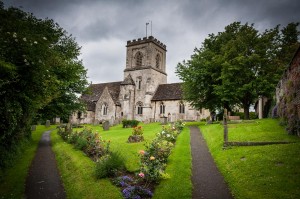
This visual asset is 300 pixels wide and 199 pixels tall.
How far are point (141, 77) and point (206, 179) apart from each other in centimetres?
4437

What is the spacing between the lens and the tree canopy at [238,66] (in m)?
27.4

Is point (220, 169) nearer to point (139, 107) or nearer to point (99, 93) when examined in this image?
point (139, 107)

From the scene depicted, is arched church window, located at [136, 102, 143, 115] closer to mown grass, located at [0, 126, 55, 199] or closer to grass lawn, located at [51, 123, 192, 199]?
grass lawn, located at [51, 123, 192, 199]

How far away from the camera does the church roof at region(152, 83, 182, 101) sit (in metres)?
51.0

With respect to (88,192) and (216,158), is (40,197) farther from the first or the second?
(216,158)

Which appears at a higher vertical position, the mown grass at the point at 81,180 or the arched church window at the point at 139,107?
the arched church window at the point at 139,107

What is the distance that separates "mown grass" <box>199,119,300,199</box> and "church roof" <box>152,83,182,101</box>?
111ft

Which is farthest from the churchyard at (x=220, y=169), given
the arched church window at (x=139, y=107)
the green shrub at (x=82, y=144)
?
the arched church window at (x=139, y=107)

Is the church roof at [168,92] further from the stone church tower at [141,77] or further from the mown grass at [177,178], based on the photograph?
the mown grass at [177,178]

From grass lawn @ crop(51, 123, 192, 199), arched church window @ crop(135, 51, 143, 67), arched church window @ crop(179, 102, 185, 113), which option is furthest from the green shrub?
arched church window @ crop(135, 51, 143, 67)

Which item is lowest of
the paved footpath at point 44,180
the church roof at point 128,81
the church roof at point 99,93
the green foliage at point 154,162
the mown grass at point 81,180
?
the paved footpath at point 44,180

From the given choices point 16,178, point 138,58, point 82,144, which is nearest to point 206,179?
point 16,178

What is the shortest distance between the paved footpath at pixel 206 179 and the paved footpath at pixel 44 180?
20.1 feet

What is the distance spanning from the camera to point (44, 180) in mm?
13281
